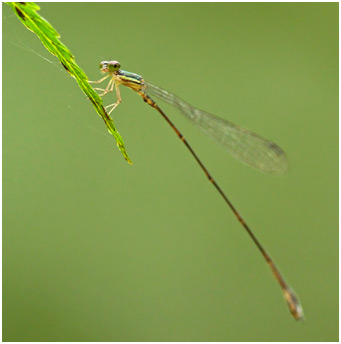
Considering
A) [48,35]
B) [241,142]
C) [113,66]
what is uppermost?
[48,35]

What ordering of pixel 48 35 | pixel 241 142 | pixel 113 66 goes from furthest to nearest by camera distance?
pixel 241 142 < pixel 113 66 < pixel 48 35

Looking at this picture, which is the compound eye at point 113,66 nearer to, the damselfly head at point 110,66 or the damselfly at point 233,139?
the damselfly head at point 110,66

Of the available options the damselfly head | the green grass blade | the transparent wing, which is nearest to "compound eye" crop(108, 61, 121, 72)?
the damselfly head

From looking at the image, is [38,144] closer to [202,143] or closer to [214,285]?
[202,143]

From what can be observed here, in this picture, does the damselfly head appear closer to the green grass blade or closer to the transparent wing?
the transparent wing

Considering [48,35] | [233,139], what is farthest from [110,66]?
[48,35]

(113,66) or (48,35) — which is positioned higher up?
(48,35)

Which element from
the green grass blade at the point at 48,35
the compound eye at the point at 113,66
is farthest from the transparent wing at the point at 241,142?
the green grass blade at the point at 48,35

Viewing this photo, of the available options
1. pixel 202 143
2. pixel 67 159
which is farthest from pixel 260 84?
pixel 67 159

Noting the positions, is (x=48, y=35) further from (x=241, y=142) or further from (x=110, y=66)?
(x=241, y=142)
